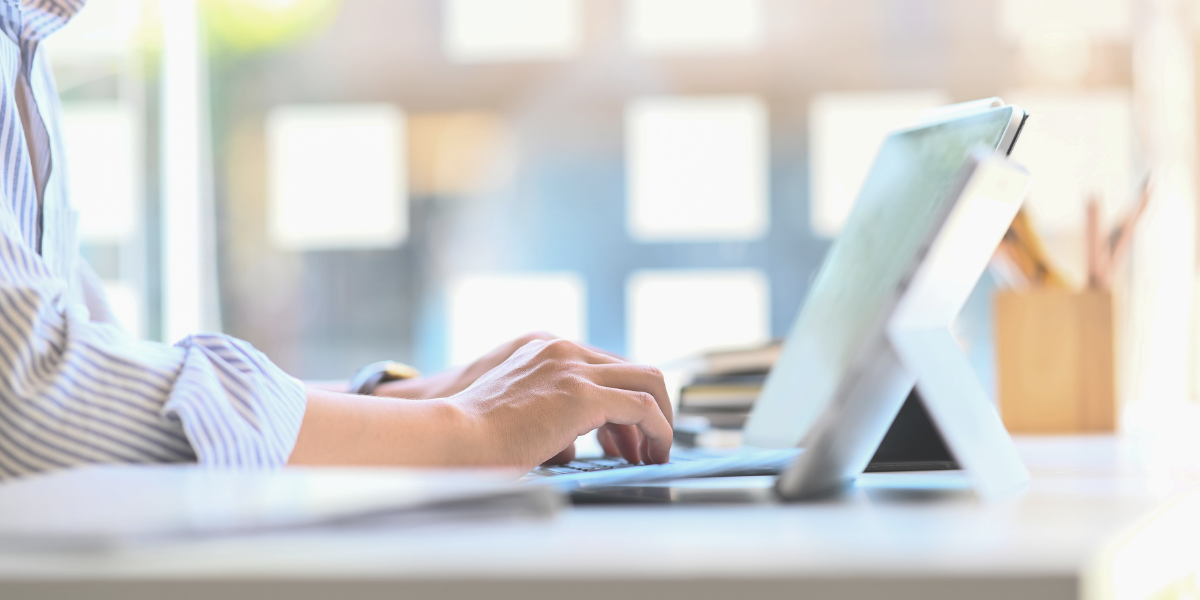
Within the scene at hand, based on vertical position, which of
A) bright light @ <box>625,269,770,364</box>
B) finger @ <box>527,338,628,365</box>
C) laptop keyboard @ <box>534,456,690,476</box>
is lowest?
laptop keyboard @ <box>534,456,690,476</box>

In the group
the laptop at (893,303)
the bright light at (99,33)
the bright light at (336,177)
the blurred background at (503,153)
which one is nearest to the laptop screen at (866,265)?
the laptop at (893,303)

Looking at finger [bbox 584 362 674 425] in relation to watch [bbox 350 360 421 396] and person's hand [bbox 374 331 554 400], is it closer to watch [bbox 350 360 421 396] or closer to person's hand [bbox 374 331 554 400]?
person's hand [bbox 374 331 554 400]

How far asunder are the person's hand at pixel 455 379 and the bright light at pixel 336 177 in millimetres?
1664

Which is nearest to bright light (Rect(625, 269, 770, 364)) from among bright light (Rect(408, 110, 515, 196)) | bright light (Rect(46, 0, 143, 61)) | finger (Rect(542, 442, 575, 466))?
bright light (Rect(408, 110, 515, 196))

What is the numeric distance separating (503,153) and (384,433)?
1.89 meters

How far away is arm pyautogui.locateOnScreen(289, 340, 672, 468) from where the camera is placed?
57 cm

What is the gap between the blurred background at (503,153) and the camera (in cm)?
232

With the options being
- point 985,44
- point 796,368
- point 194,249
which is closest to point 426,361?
point 194,249

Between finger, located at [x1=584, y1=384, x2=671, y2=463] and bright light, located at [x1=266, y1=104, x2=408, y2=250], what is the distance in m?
1.88

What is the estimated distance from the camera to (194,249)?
2.55 metres

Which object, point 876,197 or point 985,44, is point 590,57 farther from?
point 876,197

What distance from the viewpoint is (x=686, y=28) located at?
2393 mm

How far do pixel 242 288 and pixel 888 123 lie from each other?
156 cm

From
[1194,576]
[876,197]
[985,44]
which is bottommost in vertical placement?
[1194,576]
